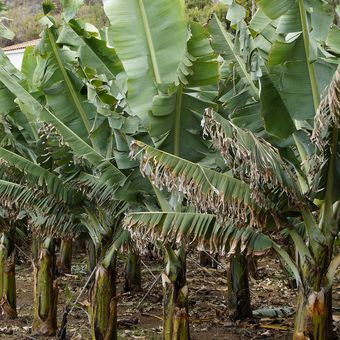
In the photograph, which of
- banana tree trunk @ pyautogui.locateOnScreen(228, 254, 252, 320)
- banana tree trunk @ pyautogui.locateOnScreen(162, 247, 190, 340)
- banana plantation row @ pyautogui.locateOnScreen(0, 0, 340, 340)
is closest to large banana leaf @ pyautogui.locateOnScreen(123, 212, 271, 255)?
banana plantation row @ pyautogui.locateOnScreen(0, 0, 340, 340)

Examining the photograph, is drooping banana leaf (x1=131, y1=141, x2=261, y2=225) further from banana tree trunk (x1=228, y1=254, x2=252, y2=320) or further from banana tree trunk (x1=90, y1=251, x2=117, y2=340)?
banana tree trunk (x1=228, y1=254, x2=252, y2=320)

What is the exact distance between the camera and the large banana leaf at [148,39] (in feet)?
19.8

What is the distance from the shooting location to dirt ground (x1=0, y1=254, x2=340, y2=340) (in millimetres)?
9602

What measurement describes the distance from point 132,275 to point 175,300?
6301mm

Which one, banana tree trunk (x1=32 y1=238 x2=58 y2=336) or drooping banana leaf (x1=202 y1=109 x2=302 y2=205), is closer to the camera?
drooping banana leaf (x1=202 y1=109 x2=302 y2=205)

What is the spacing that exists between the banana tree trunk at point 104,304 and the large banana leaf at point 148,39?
2.70 metres

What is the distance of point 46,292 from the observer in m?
9.59

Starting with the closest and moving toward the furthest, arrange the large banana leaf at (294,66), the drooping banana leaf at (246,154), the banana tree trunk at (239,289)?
1. the drooping banana leaf at (246,154)
2. the large banana leaf at (294,66)
3. the banana tree trunk at (239,289)

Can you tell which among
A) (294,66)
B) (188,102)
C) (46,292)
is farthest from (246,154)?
(46,292)

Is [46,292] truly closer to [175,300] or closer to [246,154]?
[175,300]

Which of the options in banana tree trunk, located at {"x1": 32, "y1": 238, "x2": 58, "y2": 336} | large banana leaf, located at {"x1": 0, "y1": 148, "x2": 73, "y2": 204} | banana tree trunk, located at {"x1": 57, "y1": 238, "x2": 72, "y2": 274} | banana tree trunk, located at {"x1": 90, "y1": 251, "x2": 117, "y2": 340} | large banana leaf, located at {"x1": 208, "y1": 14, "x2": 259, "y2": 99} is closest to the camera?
large banana leaf, located at {"x1": 208, "y1": 14, "x2": 259, "y2": 99}

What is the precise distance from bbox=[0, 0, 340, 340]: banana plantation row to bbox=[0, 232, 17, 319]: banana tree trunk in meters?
2.54

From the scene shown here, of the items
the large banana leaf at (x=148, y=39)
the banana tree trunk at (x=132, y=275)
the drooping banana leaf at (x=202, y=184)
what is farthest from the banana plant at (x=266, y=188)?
the banana tree trunk at (x=132, y=275)

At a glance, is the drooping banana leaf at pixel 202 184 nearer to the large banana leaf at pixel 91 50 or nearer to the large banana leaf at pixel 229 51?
the large banana leaf at pixel 229 51
